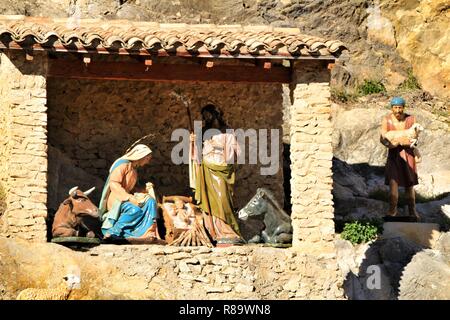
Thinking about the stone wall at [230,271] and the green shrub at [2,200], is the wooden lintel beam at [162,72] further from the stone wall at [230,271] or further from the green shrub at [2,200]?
the stone wall at [230,271]

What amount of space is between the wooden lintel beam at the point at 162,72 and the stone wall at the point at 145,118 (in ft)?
5.03

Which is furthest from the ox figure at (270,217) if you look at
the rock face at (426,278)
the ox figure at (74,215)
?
the ox figure at (74,215)

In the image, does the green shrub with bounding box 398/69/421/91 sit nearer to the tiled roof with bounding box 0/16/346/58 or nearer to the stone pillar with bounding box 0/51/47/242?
the tiled roof with bounding box 0/16/346/58

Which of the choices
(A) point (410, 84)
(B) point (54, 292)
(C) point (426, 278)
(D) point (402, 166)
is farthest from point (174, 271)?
(A) point (410, 84)

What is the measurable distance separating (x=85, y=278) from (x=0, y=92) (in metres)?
3.73

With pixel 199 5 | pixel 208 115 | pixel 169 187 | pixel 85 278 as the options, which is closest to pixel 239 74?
pixel 208 115

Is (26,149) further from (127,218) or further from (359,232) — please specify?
(359,232)

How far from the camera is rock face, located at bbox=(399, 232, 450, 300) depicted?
24812 millimetres

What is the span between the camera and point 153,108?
2656 cm

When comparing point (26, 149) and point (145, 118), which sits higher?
point (145, 118)

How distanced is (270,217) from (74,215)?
2992 mm

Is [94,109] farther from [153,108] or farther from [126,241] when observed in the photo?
[126,241]

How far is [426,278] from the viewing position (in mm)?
25031

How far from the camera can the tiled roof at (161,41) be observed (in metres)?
23.8
